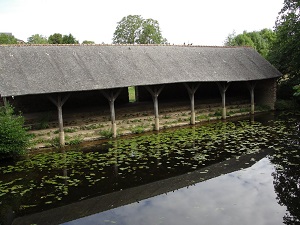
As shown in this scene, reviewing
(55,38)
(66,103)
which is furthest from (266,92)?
(55,38)

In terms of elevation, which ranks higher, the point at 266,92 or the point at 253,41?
the point at 253,41

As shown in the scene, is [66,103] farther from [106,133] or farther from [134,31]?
[134,31]

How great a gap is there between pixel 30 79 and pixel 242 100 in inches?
493

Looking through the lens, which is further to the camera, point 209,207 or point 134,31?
point 134,31

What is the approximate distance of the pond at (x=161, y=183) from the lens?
567cm

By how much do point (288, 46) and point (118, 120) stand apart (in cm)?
1153

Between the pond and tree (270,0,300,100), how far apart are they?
7999 millimetres

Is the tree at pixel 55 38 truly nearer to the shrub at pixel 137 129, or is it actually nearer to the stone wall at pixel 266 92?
the stone wall at pixel 266 92

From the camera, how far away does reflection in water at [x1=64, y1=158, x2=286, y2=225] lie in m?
5.43

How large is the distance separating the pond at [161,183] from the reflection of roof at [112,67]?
2.68 metres

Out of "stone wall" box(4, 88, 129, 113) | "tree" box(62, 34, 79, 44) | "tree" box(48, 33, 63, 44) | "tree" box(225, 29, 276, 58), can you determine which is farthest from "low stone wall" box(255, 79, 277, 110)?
"tree" box(48, 33, 63, 44)

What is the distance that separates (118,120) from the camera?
13.8m

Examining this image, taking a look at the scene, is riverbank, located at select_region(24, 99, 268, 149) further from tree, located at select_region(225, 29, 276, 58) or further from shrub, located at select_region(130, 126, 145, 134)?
tree, located at select_region(225, 29, 276, 58)

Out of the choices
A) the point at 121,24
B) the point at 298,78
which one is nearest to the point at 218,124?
the point at 298,78
